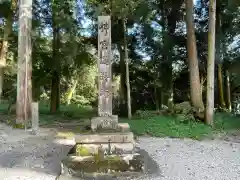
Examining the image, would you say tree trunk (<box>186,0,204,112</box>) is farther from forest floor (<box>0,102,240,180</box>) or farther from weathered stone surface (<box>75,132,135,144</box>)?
weathered stone surface (<box>75,132,135,144</box>)

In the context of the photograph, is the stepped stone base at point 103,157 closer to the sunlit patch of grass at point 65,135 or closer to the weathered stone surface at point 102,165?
the weathered stone surface at point 102,165

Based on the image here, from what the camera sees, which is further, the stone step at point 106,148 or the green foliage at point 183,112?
the green foliage at point 183,112

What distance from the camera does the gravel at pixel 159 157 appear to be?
18.8ft

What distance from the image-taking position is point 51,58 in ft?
48.9

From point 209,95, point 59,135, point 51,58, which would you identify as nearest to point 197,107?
point 209,95

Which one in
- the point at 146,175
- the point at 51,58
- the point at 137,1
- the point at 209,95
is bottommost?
the point at 146,175

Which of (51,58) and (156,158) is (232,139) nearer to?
(156,158)

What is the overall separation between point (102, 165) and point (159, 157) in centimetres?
168

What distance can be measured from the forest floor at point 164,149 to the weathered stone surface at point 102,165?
26 centimetres

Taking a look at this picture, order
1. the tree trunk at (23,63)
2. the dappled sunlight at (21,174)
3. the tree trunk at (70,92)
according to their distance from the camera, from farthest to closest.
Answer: the tree trunk at (70,92), the tree trunk at (23,63), the dappled sunlight at (21,174)

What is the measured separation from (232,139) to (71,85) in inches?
638

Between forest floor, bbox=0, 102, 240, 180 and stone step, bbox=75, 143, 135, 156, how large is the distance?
0.51 metres

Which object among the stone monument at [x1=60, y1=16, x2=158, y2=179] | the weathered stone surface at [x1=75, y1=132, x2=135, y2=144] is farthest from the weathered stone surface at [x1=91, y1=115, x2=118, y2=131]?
the weathered stone surface at [x1=75, y1=132, x2=135, y2=144]

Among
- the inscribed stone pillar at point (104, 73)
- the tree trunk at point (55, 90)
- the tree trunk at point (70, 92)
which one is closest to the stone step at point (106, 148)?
the inscribed stone pillar at point (104, 73)
